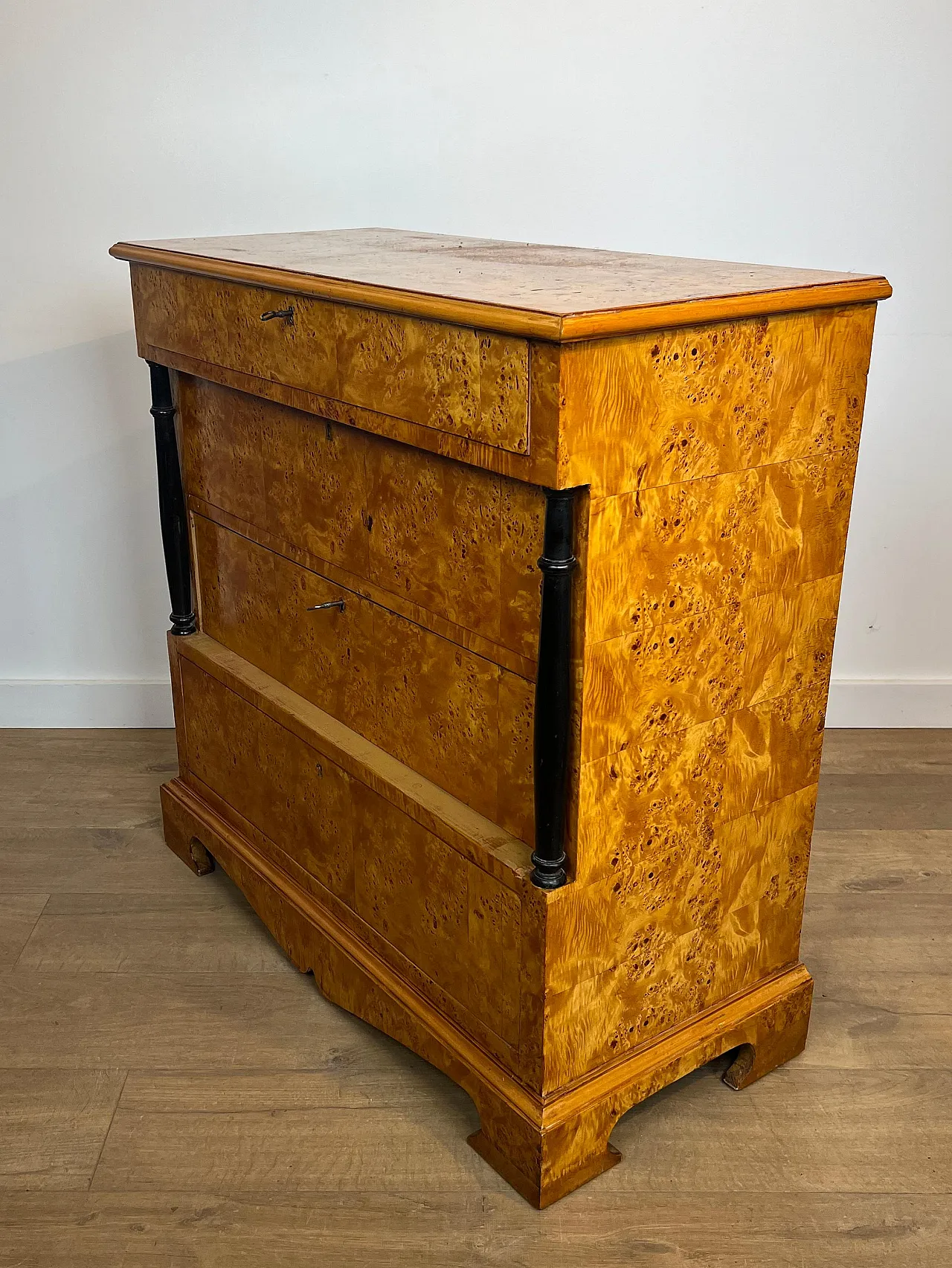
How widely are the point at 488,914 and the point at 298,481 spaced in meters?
0.68

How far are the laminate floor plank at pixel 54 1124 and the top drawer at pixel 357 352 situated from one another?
103 cm

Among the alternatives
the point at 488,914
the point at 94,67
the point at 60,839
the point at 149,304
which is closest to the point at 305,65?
the point at 94,67

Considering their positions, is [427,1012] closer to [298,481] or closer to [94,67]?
[298,481]

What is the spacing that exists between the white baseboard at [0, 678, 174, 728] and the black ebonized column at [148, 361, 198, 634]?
0.71 metres

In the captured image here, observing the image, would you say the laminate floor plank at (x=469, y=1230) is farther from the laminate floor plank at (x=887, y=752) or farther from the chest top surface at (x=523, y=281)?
the laminate floor plank at (x=887, y=752)

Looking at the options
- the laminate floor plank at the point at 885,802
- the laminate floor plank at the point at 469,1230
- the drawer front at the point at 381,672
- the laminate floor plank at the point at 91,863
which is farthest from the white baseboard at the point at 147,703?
the laminate floor plank at the point at 469,1230

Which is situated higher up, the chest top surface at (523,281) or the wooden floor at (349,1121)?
the chest top surface at (523,281)

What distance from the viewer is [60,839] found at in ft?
7.97

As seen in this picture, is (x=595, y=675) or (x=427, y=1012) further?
(x=427, y=1012)

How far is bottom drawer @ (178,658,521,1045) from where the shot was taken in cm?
156

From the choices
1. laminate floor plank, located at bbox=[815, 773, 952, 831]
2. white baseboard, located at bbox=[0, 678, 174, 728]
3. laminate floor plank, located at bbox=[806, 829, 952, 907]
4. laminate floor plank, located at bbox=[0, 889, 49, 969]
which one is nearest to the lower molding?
laminate floor plank, located at bbox=[0, 889, 49, 969]

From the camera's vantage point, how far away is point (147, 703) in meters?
2.91

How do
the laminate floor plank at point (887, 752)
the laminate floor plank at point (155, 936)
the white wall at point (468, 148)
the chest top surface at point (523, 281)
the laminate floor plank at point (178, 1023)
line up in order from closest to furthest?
1. the chest top surface at point (523, 281)
2. the laminate floor plank at point (178, 1023)
3. the laminate floor plank at point (155, 936)
4. the white wall at point (468, 148)
5. the laminate floor plank at point (887, 752)

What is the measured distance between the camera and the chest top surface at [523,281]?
1229mm
